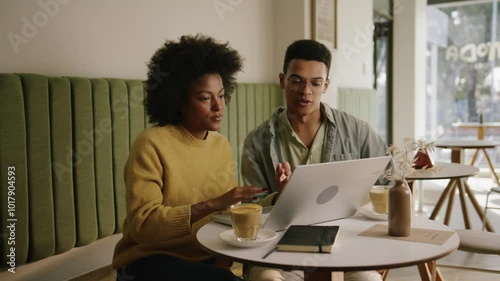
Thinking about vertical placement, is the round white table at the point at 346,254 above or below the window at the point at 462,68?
below

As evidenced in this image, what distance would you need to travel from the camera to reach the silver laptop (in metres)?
1.30

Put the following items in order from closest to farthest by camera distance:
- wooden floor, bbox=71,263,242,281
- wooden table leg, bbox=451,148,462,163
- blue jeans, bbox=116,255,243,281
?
blue jeans, bbox=116,255,243,281 → wooden floor, bbox=71,263,242,281 → wooden table leg, bbox=451,148,462,163

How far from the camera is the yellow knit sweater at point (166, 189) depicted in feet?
5.02

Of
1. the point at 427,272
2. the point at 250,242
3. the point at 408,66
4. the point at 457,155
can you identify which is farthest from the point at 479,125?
the point at 250,242

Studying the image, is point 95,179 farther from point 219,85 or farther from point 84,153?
point 219,85

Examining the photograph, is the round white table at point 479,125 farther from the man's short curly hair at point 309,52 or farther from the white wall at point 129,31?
the man's short curly hair at point 309,52

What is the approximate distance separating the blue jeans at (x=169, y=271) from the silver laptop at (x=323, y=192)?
0.16 m

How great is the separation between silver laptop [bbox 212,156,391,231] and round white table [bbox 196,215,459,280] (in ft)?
0.27

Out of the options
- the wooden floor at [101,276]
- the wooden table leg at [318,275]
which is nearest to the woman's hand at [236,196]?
the wooden table leg at [318,275]

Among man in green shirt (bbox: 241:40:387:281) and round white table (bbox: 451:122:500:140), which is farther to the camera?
round white table (bbox: 451:122:500:140)

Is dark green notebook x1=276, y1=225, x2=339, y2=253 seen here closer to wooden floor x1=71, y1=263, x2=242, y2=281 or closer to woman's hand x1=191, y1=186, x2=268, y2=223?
woman's hand x1=191, y1=186, x2=268, y2=223

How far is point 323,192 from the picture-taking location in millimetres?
1421

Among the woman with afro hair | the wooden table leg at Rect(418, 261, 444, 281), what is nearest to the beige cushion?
the wooden table leg at Rect(418, 261, 444, 281)

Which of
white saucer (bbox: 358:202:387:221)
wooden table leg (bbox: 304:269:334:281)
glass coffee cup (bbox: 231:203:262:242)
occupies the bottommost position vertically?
wooden table leg (bbox: 304:269:334:281)
